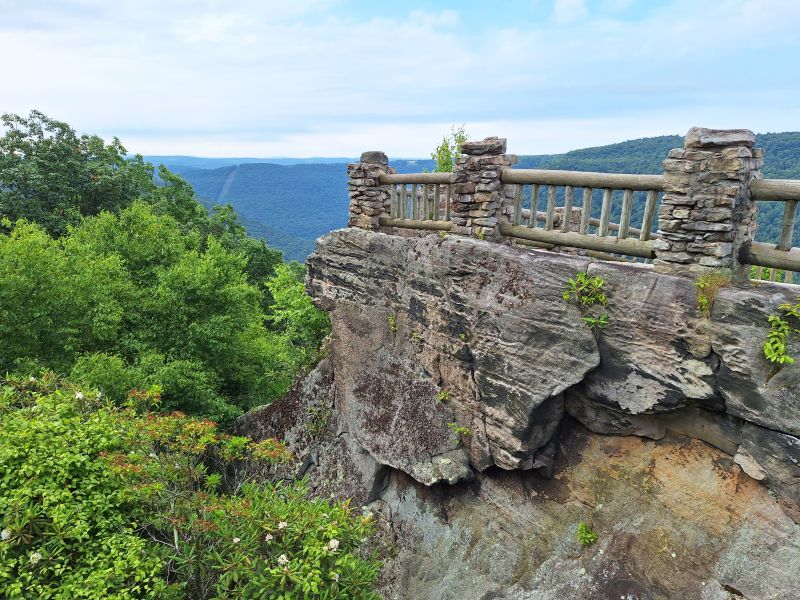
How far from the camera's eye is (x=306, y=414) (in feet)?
42.2

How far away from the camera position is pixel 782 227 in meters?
6.31

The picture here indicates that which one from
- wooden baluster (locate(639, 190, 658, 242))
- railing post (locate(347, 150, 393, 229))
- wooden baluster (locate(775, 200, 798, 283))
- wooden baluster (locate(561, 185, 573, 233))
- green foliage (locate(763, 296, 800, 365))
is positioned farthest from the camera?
railing post (locate(347, 150, 393, 229))

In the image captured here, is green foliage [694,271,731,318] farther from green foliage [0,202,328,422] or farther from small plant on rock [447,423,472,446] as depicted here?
green foliage [0,202,328,422]

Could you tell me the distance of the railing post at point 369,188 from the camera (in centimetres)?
1120

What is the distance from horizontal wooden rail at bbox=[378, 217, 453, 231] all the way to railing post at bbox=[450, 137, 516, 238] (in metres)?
0.62

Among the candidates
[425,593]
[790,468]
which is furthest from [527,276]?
[425,593]

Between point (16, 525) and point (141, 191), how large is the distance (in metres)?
25.0

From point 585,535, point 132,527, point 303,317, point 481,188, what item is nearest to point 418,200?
point 481,188

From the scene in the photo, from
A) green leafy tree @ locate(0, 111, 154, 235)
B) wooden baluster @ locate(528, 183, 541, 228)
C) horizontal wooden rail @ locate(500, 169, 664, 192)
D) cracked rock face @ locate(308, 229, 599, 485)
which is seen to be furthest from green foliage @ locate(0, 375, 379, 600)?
green leafy tree @ locate(0, 111, 154, 235)

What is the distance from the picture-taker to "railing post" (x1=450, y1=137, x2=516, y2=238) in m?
8.83

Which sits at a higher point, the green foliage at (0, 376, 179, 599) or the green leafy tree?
the green leafy tree

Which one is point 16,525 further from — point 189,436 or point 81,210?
point 81,210

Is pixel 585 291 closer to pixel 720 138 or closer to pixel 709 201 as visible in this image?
pixel 709 201

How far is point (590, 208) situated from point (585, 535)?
5.04 m
